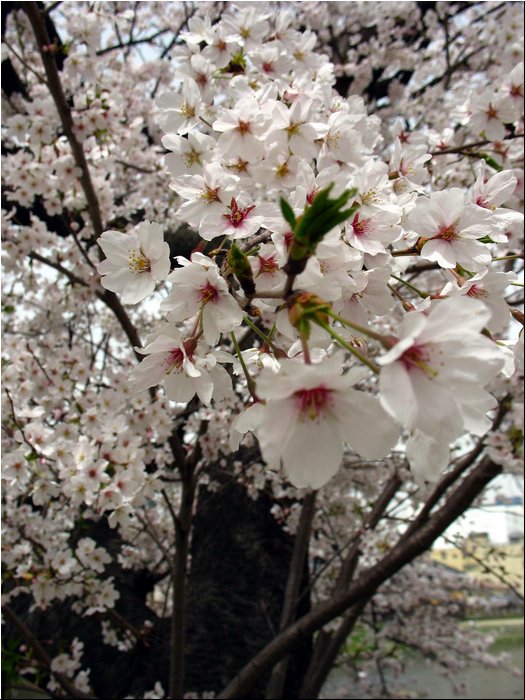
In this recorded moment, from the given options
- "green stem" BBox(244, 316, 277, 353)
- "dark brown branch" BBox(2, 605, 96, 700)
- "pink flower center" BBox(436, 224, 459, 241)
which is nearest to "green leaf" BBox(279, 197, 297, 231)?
"green stem" BBox(244, 316, 277, 353)

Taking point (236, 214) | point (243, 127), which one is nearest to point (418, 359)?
point (236, 214)

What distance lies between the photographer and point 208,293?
78 cm

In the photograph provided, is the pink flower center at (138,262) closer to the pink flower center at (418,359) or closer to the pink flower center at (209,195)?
the pink flower center at (209,195)

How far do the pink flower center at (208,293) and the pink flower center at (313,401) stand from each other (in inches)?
9.2

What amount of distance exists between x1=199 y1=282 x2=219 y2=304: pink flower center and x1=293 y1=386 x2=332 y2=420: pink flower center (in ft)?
0.77

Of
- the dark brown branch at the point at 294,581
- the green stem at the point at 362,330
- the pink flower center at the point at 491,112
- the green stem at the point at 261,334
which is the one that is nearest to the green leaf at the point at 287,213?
the green stem at the point at 362,330

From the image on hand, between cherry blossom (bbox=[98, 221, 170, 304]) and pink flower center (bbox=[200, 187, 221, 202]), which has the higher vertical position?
pink flower center (bbox=[200, 187, 221, 202])

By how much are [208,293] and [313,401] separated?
25 centimetres

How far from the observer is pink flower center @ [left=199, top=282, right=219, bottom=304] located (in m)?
0.78

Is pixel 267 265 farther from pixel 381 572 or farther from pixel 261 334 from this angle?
pixel 381 572

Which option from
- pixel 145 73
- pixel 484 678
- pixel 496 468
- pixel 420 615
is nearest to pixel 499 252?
pixel 496 468

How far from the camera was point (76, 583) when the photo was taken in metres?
2.78

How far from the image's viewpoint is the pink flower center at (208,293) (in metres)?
0.78

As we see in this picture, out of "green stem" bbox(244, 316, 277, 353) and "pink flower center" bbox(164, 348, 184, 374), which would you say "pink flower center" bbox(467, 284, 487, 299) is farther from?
"pink flower center" bbox(164, 348, 184, 374)
